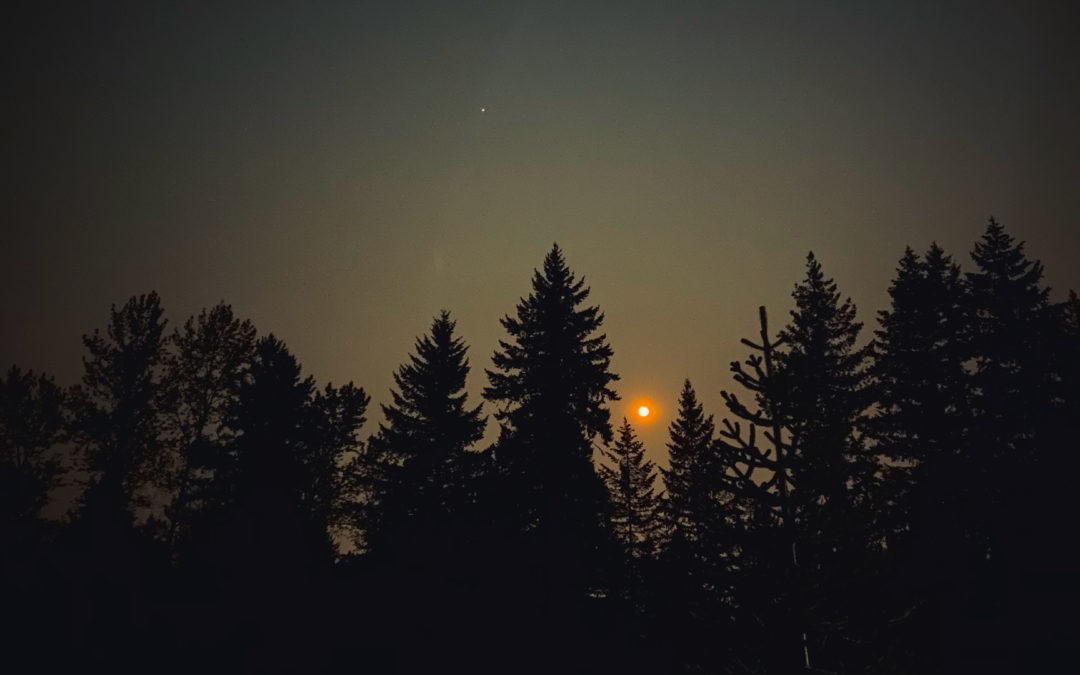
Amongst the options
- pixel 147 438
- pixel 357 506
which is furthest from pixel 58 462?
pixel 357 506

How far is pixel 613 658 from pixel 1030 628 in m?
11.7

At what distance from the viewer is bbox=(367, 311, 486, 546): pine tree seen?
76.3 ft

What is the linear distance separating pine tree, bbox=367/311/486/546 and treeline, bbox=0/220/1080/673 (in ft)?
0.42

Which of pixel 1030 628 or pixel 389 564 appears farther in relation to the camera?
pixel 389 564

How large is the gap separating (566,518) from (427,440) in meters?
7.87

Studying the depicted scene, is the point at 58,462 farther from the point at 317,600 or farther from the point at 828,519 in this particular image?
the point at 828,519

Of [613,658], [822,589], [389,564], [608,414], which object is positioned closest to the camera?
[822,589]

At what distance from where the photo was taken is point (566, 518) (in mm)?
20266

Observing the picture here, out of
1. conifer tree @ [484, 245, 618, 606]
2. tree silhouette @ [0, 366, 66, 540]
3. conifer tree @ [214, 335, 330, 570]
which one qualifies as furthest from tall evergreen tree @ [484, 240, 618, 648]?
tree silhouette @ [0, 366, 66, 540]

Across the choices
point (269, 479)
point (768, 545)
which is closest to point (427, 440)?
point (269, 479)

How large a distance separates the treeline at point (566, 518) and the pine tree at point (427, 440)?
0.13m

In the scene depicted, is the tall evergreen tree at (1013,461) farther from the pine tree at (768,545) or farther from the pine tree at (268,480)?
the pine tree at (268,480)

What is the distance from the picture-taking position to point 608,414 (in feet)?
74.3

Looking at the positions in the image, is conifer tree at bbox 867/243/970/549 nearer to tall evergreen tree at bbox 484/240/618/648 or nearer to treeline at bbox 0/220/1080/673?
treeline at bbox 0/220/1080/673
